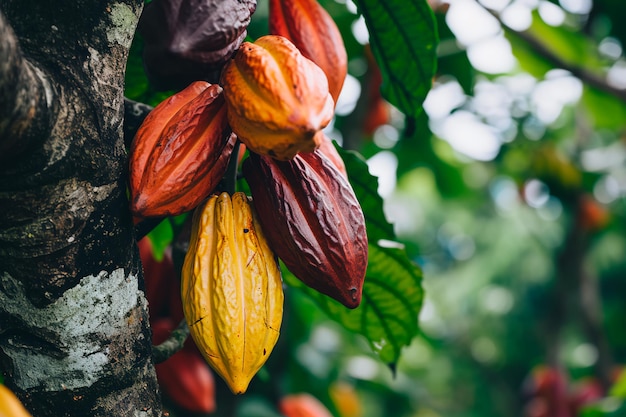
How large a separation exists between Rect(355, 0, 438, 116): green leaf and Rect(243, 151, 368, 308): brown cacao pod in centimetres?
27

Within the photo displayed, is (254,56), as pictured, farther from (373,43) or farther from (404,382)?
(404,382)

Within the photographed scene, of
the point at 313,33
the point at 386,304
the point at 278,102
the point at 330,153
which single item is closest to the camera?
the point at 278,102

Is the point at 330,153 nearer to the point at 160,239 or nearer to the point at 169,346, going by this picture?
the point at 169,346

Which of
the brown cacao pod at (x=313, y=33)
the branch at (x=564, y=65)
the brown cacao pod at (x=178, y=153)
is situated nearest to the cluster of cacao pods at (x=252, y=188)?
the brown cacao pod at (x=178, y=153)

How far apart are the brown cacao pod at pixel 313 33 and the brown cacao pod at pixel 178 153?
189 mm

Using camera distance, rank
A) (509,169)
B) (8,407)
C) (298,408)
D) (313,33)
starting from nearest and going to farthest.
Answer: (8,407) → (313,33) → (298,408) → (509,169)

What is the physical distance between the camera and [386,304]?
81cm

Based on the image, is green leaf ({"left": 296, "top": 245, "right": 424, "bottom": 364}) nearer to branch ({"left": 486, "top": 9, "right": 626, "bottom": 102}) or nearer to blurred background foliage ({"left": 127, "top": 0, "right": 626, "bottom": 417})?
blurred background foliage ({"left": 127, "top": 0, "right": 626, "bottom": 417})

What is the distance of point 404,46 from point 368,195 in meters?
0.18

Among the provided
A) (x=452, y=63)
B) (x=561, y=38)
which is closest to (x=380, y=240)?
(x=452, y=63)

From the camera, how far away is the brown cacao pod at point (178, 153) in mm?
490

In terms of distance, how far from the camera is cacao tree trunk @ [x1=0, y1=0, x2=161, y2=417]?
45 cm

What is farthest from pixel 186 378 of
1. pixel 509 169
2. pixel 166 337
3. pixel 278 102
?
pixel 509 169

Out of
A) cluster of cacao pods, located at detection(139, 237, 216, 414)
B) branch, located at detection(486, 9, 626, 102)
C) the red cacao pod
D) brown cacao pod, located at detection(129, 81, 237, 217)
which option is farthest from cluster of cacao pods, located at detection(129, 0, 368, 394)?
branch, located at detection(486, 9, 626, 102)
